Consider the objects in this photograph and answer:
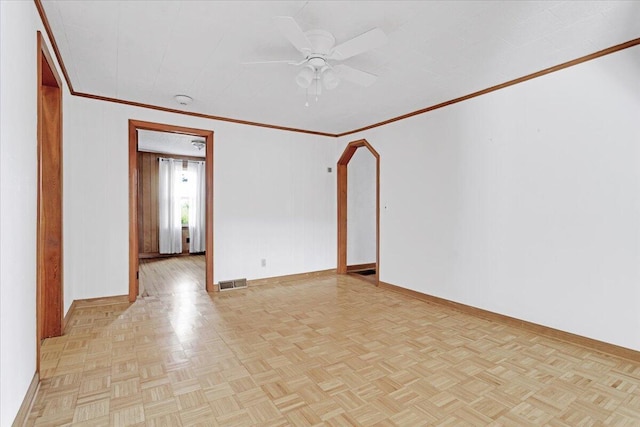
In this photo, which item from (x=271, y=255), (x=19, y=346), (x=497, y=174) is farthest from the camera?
(x=271, y=255)

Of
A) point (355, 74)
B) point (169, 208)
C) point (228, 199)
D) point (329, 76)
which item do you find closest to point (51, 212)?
point (228, 199)

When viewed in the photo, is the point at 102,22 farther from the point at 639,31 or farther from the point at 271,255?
the point at 639,31

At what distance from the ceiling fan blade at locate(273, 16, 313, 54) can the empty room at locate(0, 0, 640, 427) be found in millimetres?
20

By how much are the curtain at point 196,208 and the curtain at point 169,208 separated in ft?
1.01

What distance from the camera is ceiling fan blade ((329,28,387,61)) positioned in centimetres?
196

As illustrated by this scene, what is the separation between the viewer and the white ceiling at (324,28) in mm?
2066

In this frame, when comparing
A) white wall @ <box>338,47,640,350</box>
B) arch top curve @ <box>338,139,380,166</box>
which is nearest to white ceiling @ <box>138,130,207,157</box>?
arch top curve @ <box>338,139,380,166</box>

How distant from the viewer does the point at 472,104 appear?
3.64 metres

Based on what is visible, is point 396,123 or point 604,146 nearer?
point 604,146

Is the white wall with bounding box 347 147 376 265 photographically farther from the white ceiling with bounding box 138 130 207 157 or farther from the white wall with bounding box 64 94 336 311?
the white ceiling with bounding box 138 130 207 157

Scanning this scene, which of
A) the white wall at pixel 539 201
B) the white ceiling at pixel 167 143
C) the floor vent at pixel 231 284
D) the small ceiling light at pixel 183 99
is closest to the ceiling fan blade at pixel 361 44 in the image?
the white wall at pixel 539 201

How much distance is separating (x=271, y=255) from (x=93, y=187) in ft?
8.36

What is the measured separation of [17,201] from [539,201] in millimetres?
3980

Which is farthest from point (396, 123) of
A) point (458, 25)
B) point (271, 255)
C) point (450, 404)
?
point (450, 404)
